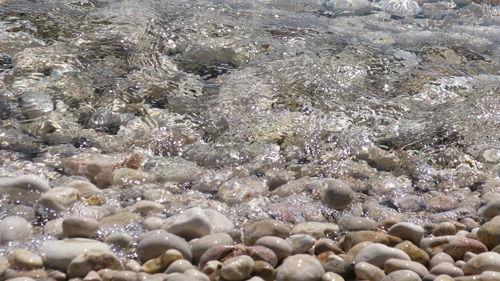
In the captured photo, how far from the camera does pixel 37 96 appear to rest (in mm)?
4418

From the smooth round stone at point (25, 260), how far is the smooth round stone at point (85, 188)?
2.44 ft

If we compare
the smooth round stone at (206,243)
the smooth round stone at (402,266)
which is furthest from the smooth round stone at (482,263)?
the smooth round stone at (206,243)

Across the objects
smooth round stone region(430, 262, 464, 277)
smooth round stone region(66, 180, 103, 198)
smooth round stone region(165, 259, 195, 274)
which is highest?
smooth round stone region(430, 262, 464, 277)

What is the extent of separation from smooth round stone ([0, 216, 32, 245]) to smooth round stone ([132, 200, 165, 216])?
554 millimetres

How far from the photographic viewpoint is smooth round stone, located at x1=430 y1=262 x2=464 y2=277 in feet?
8.08

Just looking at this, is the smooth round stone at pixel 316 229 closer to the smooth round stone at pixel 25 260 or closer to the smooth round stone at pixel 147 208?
the smooth round stone at pixel 147 208

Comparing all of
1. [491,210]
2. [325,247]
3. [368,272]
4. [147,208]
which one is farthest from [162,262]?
[491,210]

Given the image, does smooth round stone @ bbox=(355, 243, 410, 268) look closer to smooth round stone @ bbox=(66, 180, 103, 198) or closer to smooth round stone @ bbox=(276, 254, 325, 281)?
smooth round stone @ bbox=(276, 254, 325, 281)

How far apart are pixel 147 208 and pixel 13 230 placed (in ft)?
2.21

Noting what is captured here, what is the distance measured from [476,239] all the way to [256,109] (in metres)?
2.06

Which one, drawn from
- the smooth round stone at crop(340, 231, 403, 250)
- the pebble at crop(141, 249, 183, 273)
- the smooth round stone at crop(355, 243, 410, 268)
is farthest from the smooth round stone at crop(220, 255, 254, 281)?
the smooth round stone at crop(340, 231, 403, 250)

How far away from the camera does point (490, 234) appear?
2.76m

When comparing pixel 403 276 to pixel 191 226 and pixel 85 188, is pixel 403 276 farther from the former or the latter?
pixel 85 188

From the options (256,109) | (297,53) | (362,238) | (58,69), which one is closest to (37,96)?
(58,69)
